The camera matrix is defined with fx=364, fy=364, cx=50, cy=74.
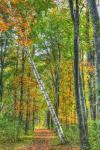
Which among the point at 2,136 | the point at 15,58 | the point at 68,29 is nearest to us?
the point at 68,29

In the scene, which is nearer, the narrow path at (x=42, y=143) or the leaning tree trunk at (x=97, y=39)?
the leaning tree trunk at (x=97, y=39)

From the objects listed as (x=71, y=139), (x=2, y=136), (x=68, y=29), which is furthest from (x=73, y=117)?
(x=68, y=29)

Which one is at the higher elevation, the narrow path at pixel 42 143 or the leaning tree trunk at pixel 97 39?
the leaning tree trunk at pixel 97 39

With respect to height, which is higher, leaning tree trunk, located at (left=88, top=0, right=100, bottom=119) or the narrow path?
leaning tree trunk, located at (left=88, top=0, right=100, bottom=119)

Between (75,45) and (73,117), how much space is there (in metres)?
30.6

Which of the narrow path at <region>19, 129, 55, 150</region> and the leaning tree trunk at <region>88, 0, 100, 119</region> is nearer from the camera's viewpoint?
the leaning tree trunk at <region>88, 0, 100, 119</region>

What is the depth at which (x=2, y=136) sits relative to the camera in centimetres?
2786

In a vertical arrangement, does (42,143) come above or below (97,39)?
below

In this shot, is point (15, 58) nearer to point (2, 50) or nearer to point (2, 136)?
point (2, 50)

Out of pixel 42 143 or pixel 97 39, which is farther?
pixel 42 143

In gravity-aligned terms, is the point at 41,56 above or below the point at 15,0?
below

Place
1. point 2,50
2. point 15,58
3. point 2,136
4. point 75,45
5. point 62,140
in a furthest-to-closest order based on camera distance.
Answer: point 15,58 < point 2,50 < point 2,136 < point 62,140 < point 75,45

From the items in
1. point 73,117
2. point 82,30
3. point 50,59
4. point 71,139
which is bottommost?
point 73,117

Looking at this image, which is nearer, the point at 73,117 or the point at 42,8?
the point at 42,8
